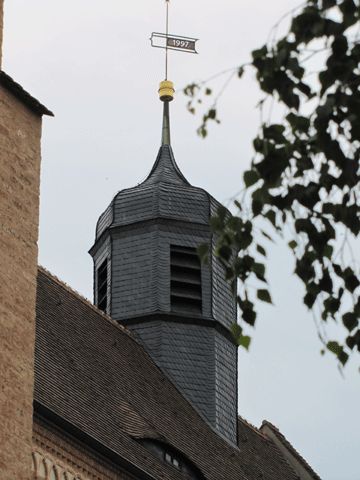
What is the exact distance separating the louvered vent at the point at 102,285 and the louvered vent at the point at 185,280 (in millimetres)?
1486

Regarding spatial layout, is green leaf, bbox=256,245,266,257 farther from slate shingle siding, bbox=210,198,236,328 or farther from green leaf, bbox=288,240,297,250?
slate shingle siding, bbox=210,198,236,328

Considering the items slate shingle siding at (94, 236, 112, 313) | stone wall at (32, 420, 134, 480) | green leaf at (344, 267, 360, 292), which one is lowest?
green leaf at (344, 267, 360, 292)

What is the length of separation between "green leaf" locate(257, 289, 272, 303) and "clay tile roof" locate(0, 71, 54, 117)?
13.5 m

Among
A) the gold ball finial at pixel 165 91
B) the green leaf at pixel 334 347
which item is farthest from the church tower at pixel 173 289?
the green leaf at pixel 334 347

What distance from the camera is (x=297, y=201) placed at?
33.7ft

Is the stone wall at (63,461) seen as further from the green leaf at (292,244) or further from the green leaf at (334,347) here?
the green leaf at (292,244)

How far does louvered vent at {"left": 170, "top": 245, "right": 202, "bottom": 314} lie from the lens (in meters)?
36.7

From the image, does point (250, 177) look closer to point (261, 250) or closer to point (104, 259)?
point (261, 250)

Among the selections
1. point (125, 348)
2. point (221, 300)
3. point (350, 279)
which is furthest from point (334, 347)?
point (221, 300)

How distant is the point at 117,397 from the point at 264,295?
1919 centimetres

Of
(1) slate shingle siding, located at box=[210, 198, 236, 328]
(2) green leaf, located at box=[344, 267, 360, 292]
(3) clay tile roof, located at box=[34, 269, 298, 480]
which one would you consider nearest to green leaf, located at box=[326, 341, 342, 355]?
(2) green leaf, located at box=[344, 267, 360, 292]

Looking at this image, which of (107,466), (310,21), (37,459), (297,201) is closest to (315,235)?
(297,201)

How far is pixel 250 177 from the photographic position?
10.0 metres

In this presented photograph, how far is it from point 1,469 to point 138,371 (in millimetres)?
12266
